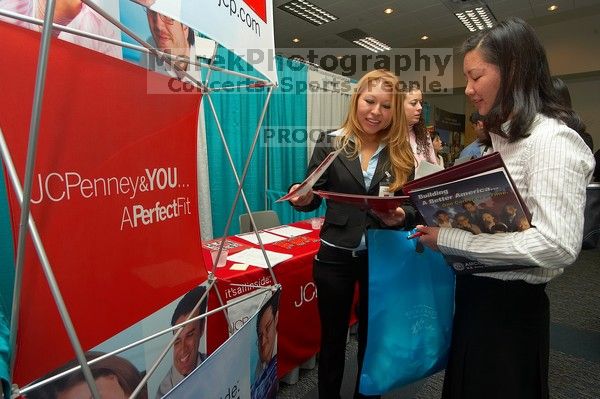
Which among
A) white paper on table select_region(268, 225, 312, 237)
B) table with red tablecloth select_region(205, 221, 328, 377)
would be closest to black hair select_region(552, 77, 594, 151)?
table with red tablecloth select_region(205, 221, 328, 377)

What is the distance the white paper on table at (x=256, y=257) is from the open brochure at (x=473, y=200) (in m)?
0.94

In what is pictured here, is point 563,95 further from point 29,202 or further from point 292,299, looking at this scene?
point 29,202

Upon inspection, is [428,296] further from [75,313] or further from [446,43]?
[446,43]

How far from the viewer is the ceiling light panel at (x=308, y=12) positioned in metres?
4.91

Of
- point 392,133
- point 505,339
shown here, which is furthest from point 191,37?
point 505,339

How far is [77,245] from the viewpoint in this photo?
0.67m

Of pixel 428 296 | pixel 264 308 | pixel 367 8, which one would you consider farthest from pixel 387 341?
pixel 367 8

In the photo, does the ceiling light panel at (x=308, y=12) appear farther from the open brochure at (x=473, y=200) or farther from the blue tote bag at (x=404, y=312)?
the open brochure at (x=473, y=200)

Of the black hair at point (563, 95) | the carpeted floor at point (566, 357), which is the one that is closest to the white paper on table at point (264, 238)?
the carpeted floor at point (566, 357)

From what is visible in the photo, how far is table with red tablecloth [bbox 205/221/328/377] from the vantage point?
1531 millimetres

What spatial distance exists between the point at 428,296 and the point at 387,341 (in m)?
0.18

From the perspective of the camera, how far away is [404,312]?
1.07 m

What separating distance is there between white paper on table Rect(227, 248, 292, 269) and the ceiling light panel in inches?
163

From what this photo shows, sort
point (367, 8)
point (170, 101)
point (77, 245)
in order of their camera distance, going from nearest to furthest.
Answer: point (77, 245) < point (170, 101) < point (367, 8)
